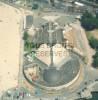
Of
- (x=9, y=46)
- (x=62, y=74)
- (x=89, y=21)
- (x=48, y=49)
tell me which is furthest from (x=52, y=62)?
(x=89, y=21)

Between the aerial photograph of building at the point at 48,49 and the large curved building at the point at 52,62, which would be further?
the large curved building at the point at 52,62

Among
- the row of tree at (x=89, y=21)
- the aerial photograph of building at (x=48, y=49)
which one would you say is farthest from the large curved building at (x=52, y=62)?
the row of tree at (x=89, y=21)

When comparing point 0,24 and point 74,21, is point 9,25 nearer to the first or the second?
point 0,24

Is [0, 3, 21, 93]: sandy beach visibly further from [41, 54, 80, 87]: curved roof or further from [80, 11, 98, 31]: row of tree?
[80, 11, 98, 31]: row of tree

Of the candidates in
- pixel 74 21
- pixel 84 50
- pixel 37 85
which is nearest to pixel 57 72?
pixel 37 85

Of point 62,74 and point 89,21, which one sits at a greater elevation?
point 89,21

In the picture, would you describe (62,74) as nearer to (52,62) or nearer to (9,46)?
(52,62)

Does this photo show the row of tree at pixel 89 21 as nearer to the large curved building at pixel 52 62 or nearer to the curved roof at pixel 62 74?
the large curved building at pixel 52 62
